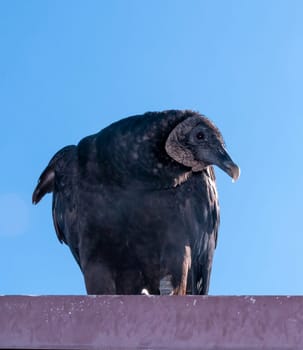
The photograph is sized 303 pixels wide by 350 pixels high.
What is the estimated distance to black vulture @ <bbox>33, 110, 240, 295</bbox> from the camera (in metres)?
4.20

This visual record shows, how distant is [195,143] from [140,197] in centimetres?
47

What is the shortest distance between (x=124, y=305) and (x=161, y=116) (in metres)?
2.36

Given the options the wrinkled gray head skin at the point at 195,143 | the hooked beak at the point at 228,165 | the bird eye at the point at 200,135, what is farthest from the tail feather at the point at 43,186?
the hooked beak at the point at 228,165

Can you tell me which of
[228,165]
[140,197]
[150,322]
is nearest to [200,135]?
[228,165]

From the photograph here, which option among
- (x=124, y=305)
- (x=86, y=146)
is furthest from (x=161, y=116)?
(x=124, y=305)

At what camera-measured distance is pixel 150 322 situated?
6.68 ft

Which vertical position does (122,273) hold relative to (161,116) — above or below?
below

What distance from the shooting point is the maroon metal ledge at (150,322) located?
1.98m

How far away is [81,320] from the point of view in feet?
6.73

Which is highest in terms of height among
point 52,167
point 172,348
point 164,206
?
point 52,167

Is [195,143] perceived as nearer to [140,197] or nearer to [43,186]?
[140,197]

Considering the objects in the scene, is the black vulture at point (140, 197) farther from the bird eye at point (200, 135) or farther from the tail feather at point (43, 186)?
the tail feather at point (43, 186)

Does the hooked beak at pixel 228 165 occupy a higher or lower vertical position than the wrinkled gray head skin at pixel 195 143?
lower

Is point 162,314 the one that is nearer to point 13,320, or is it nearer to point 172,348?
point 172,348
